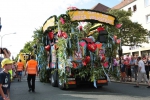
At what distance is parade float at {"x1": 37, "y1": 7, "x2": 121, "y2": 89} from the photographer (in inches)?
416

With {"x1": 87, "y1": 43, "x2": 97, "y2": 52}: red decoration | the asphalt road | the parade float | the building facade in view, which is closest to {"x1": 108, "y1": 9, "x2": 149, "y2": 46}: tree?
the building facade

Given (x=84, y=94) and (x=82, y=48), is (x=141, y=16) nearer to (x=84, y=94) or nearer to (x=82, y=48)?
(x=82, y=48)

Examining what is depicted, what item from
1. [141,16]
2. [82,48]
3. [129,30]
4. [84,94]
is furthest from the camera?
[141,16]

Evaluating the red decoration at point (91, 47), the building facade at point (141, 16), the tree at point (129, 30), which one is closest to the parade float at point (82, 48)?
the red decoration at point (91, 47)

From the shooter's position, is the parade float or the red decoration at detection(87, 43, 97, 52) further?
the red decoration at detection(87, 43, 97, 52)

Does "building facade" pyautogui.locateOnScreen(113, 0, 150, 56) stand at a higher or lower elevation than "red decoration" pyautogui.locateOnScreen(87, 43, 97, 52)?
higher

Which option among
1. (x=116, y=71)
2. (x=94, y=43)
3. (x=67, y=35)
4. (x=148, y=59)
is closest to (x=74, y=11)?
(x=67, y=35)

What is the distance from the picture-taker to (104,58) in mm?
11266

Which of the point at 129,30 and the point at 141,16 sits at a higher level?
the point at 141,16

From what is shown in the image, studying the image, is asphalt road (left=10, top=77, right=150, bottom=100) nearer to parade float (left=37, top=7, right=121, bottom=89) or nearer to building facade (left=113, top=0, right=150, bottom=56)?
parade float (left=37, top=7, right=121, bottom=89)

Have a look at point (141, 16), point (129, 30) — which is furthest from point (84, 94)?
point (141, 16)

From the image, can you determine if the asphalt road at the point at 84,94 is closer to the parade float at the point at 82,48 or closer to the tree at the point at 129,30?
the parade float at the point at 82,48

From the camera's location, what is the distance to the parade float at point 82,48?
1057 cm

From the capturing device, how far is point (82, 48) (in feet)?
36.5
